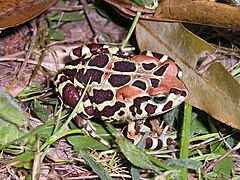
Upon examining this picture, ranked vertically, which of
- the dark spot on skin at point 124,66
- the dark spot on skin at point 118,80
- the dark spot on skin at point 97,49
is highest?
the dark spot on skin at point 124,66

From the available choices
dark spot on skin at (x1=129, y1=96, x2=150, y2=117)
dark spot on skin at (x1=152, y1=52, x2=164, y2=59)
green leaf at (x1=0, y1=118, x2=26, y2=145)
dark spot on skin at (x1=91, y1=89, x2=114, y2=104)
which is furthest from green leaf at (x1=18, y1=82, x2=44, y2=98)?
dark spot on skin at (x1=152, y1=52, x2=164, y2=59)

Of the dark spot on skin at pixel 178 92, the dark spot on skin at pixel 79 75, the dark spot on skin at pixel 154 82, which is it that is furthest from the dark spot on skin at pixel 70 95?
the dark spot on skin at pixel 178 92

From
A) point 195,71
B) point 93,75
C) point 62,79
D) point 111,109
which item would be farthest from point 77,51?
point 195,71

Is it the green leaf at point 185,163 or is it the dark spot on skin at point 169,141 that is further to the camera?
the dark spot on skin at point 169,141

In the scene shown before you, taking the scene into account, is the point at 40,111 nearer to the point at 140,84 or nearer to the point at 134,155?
the point at 140,84

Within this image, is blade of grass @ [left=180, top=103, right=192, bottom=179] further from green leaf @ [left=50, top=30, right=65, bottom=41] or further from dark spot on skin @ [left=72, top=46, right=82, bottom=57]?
green leaf @ [left=50, top=30, right=65, bottom=41]

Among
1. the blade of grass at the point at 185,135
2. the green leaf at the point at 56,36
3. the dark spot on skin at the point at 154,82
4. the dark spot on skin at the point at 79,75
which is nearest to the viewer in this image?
the blade of grass at the point at 185,135

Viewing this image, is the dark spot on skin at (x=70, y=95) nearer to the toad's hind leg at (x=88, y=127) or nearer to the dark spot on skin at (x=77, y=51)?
the toad's hind leg at (x=88, y=127)

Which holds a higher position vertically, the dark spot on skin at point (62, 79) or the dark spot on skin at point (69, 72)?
the dark spot on skin at point (69, 72)
